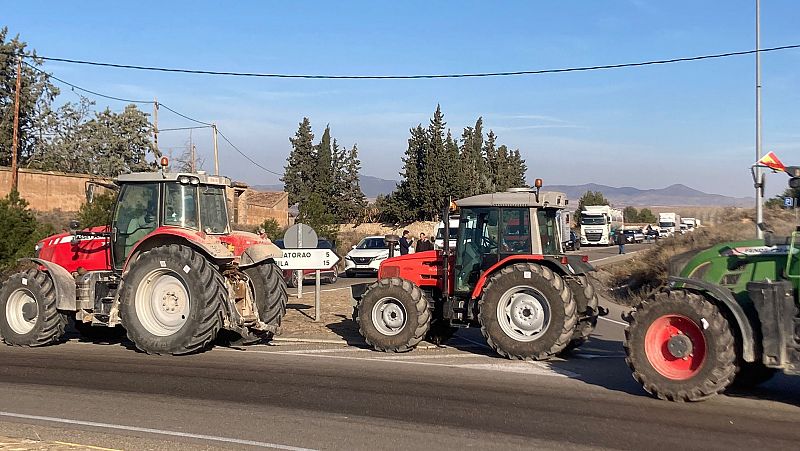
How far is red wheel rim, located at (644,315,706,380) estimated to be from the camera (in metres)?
8.67

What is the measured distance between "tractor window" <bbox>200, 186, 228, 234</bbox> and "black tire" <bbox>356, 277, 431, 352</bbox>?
2.75 meters

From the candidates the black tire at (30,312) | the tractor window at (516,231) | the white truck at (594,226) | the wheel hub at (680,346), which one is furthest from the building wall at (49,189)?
the white truck at (594,226)

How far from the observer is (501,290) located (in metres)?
11.6

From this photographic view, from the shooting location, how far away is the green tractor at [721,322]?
816 cm

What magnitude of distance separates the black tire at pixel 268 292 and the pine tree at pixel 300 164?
67810 mm

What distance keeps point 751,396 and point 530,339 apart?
3334 mm

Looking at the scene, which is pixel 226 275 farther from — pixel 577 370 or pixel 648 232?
pixel 648 232

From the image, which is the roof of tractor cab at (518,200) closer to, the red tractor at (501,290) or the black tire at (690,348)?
the red tractor at (501,290)

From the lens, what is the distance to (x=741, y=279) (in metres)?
8.82

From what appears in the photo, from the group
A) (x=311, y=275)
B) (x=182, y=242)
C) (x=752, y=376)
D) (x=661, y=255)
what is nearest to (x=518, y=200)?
(x=752, y=376)

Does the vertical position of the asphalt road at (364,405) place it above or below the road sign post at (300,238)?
below

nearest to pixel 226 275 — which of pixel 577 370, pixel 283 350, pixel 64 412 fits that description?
pixel 283 350

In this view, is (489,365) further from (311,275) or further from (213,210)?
(311,275)

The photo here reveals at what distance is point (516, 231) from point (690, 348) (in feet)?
13.0
